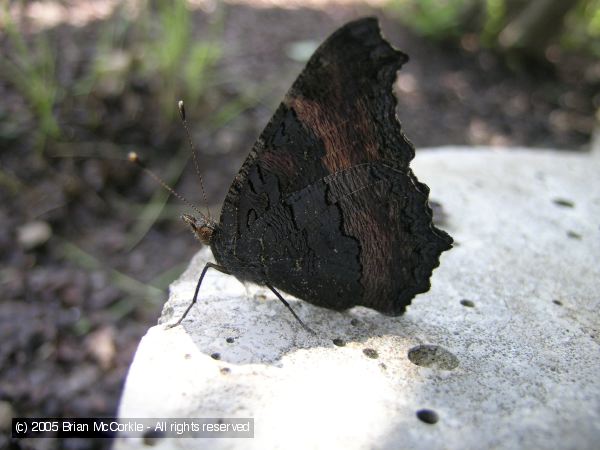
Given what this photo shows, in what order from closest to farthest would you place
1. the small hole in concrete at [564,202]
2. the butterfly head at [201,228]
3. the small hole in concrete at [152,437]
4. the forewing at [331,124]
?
the small hole in concrete at [152,437]
the forewing at [331,124]
the butterfly head at [201,228]
the small hole in concrete at [564,202]

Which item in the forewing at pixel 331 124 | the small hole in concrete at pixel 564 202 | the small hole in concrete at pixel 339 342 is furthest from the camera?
the small hole in concrete at pixel 564 202

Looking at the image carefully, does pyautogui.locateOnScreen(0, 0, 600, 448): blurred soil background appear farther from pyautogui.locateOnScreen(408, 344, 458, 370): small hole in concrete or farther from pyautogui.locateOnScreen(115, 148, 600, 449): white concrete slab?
pyautogui.locateOnScreen(408, 344, 458, 370): small hole in concrete

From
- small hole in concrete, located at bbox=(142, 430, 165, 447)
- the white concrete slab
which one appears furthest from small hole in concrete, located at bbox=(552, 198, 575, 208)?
small hole in concrete, located at bbox=(142, 430, 165, 447)

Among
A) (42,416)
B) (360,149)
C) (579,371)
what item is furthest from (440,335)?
(42,416)

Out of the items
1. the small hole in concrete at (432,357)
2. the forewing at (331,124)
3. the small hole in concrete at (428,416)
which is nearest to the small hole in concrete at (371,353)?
the small hole in concrete at (432,357)

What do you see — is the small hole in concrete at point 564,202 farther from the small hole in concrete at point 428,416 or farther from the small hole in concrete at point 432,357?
the small hole in concrete at point 428,416

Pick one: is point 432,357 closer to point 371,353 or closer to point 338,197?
point 371,353

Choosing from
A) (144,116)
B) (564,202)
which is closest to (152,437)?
(564,202)
